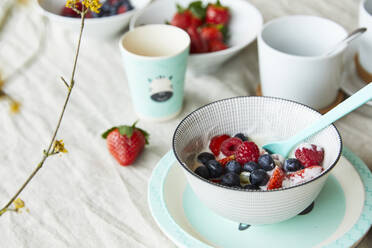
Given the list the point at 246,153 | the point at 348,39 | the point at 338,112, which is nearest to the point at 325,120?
the point at 338,112

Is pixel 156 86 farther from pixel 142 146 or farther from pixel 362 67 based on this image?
pixel 362 67

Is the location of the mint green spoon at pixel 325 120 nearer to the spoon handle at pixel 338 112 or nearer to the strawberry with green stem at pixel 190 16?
the spoon handle at pixel 338 112

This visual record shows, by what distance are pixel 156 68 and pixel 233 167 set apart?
32cm

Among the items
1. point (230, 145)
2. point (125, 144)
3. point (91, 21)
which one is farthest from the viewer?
point (91, 21)

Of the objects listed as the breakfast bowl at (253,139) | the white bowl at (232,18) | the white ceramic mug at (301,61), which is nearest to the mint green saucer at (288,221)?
the breakfast bowl at (253,139)

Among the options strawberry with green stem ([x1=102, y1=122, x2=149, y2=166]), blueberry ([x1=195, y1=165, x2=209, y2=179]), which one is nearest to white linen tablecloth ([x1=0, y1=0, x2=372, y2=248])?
strawberry with green stem ([x1=102, y1=122, x2=149, y2=166])

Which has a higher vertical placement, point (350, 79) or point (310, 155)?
point (310, 155)

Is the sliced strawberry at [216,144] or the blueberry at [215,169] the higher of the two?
the blueberry at [215,169]

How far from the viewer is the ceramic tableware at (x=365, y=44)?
2.90 ft

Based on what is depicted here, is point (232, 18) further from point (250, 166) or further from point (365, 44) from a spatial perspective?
point (250, 166)

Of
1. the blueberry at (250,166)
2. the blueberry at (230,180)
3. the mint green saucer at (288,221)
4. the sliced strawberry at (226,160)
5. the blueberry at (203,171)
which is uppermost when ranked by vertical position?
the blueberry at (230,180)

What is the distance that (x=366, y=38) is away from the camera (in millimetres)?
911

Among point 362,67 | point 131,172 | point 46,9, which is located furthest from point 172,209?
point 46,9

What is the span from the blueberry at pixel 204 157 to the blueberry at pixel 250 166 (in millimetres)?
62
